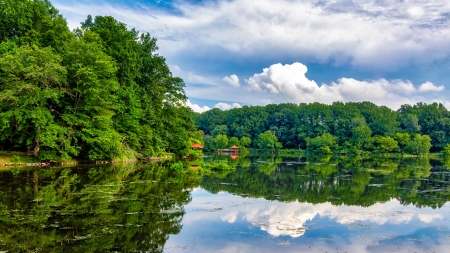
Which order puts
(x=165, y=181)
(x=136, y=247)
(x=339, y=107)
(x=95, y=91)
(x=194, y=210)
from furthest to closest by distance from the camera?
(x=339, y=107) → (x=95, y=91) → (x=165, y=181) → (x=194, y=210) → (x=136, y=247)

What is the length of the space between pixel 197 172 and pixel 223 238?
14.5 m

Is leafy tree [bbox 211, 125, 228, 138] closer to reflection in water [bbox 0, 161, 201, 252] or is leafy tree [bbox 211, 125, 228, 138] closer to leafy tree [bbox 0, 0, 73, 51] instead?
leafy tree [bbox 0, 0, 73, 51]

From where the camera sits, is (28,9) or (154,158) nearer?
(28,9)

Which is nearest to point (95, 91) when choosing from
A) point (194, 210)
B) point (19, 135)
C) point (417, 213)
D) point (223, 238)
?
point (19, 135)

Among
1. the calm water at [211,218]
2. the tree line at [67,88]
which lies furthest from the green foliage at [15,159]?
the calm water at [211,218]

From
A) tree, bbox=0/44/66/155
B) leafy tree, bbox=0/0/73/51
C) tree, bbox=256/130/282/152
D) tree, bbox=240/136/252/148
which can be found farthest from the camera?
tree, bbox=240/136/252/148

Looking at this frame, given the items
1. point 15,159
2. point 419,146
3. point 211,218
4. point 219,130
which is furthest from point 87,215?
point 219,130

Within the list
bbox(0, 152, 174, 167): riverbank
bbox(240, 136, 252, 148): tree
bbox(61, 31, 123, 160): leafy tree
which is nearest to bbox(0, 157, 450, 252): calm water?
bbox(0, 152, 174, 167): riverbank

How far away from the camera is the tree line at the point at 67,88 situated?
73.2 ft

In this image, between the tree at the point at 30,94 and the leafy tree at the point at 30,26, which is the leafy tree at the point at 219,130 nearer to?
the leafy tree at the point at 30,26

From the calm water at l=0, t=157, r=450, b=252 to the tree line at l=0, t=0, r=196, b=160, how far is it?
809cm

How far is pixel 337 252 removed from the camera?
7.20m

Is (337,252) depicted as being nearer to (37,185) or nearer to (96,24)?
(37,185)

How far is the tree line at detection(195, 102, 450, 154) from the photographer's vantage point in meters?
71.4
